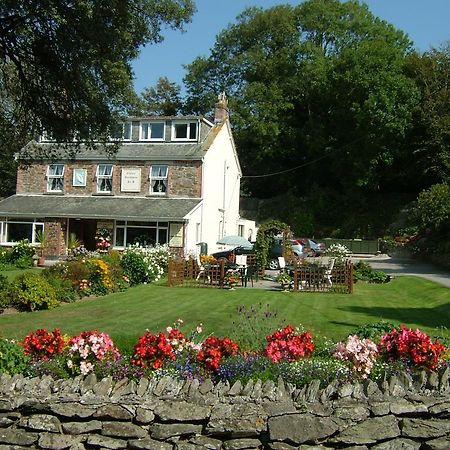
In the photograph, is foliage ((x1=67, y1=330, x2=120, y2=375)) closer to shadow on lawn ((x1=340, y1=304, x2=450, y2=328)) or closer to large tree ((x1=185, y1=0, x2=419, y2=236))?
shadow on lawn ((x1=340, y1=304, x2=450, y2=328))

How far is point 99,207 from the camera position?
37.0 m

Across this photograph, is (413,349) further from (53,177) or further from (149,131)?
(53,177)

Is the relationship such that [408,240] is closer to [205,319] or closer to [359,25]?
[359,25]

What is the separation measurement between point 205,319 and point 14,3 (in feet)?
27.2

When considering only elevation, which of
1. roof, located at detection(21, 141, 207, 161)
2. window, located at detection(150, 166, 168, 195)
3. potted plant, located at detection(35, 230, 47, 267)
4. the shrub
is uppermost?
roof, located at detection(21, 141, 207, 161)

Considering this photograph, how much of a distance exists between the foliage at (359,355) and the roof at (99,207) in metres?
27.4

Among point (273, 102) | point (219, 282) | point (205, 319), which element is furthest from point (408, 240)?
point (205, 319)

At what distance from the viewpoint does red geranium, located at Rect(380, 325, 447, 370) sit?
689 cm

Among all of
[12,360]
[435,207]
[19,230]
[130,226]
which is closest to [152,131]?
[130,226]

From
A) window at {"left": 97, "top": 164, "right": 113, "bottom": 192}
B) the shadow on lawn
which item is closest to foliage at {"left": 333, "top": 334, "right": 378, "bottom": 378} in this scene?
the shadow on lawn

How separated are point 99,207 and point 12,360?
30626 mm

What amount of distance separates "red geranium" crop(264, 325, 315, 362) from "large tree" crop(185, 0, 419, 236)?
43.4 metres

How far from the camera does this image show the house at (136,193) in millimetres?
35844

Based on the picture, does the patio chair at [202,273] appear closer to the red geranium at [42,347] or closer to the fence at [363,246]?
the red geranium at [42,347]
